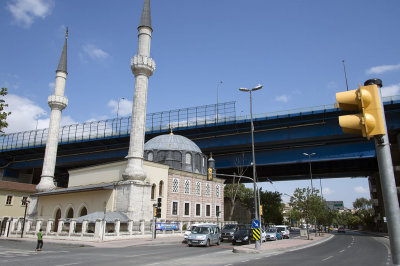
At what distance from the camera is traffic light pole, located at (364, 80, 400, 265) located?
9.53ft

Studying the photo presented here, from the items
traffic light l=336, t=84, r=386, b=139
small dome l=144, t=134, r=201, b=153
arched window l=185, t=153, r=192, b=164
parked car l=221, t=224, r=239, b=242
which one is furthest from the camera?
arched window l=185, t=153, r=192, b=164

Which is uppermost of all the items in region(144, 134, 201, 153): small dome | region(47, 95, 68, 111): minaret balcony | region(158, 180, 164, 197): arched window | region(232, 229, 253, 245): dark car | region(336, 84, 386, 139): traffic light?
region(47, 95, 68, 111): minaret balcony

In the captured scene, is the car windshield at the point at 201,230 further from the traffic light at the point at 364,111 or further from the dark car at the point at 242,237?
the traffic light at the point at 364,111


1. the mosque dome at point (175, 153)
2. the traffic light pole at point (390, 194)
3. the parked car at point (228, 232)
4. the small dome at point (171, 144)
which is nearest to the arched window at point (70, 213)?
the mosque dome at point (175, 153)

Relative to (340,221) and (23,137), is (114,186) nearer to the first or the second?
(23,137)

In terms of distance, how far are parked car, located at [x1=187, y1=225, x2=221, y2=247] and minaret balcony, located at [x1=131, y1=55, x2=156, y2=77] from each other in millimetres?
23163

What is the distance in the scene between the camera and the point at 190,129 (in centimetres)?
5706

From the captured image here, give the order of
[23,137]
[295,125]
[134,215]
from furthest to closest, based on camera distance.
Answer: [23,137]
[295,125]
[134,215]

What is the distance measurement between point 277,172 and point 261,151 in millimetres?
13832

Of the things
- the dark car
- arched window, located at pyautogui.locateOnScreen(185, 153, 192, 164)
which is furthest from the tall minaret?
the dark car

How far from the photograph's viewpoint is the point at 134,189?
35.6 meters

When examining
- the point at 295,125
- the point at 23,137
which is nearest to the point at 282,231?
the point at 295,125

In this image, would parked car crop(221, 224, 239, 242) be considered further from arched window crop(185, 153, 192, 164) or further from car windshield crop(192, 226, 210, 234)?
arched window crop(185, 153, 192, 164)

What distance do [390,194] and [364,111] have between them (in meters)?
0.87
